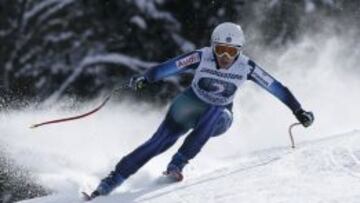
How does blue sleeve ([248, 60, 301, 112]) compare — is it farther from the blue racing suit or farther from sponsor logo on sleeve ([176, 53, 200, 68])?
sponsor logo on sleeve ([176, 53, 200, 68])

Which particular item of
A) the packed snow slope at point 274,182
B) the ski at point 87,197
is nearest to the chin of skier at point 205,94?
the packed snow slope at point 274,182

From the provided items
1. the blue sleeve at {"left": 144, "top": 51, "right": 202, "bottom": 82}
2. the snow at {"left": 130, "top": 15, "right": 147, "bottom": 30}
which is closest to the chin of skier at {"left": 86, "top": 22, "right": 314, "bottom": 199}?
the blue sleeve at {"left": 144, "top": 51, "right": 202, "bottom": 82}

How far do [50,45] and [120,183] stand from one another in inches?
627

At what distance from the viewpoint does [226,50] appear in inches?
224

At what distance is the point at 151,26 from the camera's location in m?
20.5

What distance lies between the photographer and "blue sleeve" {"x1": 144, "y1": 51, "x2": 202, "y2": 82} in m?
5.73

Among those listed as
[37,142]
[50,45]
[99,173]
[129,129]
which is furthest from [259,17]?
[99,173]

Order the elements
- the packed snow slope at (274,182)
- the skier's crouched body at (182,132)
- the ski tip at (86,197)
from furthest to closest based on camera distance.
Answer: the skier's crouched body at (182,132) → the ski tip at (86,197) → the packed snow slope at (274,182)

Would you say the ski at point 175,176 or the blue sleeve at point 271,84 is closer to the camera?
the ski at point 175,176

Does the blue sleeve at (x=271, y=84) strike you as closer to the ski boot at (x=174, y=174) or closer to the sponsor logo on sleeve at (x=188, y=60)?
the sponsor logo on sleeve at (x=188, y=60)

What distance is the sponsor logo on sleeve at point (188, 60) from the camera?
5.74 meters

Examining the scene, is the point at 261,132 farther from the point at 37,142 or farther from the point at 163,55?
the point at 163,55

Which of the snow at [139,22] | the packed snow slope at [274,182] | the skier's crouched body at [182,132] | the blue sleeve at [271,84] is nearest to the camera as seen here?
the packed snow slope at [274,182]

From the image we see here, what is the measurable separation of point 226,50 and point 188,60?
0.87 feet
